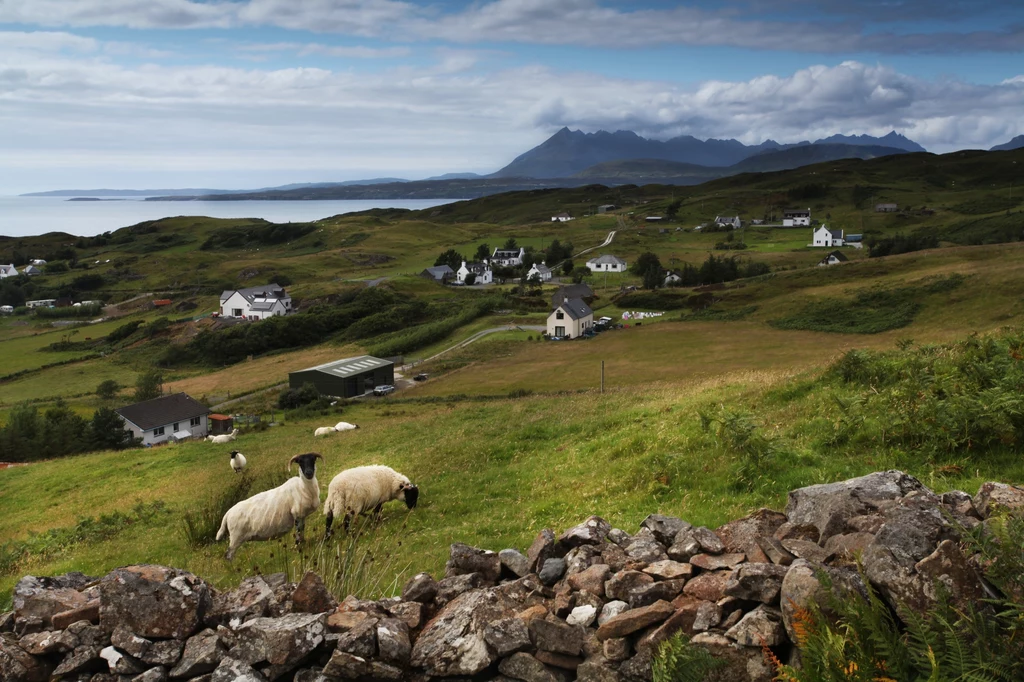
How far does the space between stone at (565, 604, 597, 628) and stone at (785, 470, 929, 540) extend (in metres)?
2.72

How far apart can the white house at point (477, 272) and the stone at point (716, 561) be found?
15002 cm

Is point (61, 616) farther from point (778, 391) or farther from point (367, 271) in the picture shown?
point (367, 271)

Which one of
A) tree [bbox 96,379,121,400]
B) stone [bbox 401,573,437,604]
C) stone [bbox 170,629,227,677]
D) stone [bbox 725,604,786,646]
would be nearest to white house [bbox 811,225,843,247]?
tree [bbox 96,379,121,400]

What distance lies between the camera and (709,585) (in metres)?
7.10

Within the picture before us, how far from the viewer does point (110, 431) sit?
58000 mm

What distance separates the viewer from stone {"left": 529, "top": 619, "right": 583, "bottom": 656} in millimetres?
6902

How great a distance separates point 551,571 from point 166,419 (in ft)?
217

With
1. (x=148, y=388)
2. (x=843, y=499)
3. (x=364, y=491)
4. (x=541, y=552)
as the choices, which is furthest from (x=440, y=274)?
(x=843, y=499)

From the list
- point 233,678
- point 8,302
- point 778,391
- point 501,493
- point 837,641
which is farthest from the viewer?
point 8,302

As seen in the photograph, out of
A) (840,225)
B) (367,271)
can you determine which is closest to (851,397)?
(367,271)

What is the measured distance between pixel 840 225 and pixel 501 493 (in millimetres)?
187255

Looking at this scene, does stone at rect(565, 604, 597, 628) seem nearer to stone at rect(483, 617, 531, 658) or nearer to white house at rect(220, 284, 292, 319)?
stone at rect(483, 617, 531, 658)

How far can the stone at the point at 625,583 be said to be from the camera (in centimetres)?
733

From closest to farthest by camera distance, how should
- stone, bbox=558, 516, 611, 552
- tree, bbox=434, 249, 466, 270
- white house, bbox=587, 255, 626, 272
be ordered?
stone, bbox=558, 516, 611, 552
white house, bbox=587, 255, 626, 272
tree, bbox=434, 249, 466, 270
